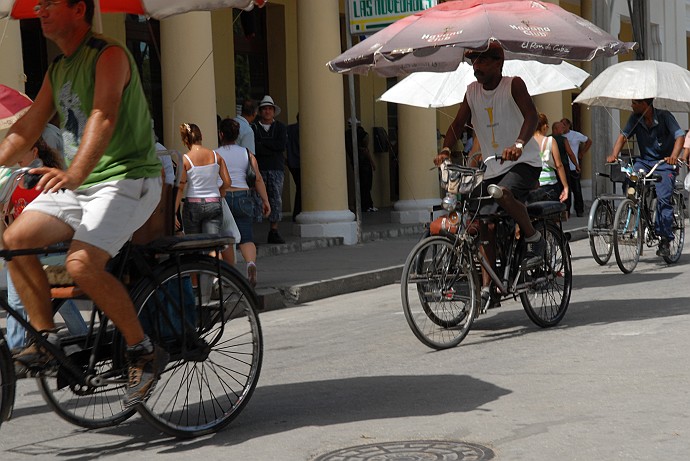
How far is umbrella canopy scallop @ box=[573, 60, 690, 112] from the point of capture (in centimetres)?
1338

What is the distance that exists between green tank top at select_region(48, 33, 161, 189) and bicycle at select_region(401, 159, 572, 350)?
2959 mm

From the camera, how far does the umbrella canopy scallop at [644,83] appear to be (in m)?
13.4

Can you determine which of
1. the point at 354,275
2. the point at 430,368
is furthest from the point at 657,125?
the point at 430,368

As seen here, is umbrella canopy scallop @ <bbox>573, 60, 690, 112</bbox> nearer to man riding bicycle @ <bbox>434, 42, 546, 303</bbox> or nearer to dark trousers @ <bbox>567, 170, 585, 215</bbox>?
man riding bicycle @ <bbox>434, 42, 546, 303</bbox>

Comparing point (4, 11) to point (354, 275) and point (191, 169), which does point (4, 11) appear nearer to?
point (191, 169)

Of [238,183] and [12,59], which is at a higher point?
[12,59]

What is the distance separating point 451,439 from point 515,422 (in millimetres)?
431

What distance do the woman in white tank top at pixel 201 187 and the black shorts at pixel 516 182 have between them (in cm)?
337

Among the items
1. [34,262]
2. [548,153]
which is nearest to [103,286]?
[34,262]

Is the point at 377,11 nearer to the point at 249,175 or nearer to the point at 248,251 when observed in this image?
the point at 249,175

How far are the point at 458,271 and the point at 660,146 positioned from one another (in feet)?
→ 18.2

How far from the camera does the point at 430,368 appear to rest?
24.9 ft

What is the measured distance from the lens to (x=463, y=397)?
663cm

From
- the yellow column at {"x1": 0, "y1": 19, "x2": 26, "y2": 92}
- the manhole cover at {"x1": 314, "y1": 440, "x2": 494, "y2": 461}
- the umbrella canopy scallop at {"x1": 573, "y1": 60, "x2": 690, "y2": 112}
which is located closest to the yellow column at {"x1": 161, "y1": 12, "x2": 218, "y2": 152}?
the yellow column at {"x1": 0, "y1": 19, "x2": 26, "y2": 92}
